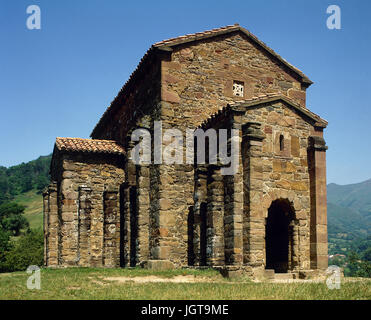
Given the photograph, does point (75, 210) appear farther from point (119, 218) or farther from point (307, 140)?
point (307, 140)

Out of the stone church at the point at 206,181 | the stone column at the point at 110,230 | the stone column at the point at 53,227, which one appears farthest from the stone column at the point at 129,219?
the stone column at the point at 53,227

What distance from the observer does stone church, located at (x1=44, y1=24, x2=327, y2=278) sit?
16.2 m

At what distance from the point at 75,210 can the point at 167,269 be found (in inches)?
232

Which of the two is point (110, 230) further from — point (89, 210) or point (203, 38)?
point (203, 38)

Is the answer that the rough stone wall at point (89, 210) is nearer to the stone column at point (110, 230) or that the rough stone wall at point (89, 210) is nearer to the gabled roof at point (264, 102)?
the stone column at point (110, 230)

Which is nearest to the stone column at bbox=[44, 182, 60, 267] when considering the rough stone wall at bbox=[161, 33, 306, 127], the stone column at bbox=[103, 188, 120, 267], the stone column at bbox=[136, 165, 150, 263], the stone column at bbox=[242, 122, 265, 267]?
the stone column at bbox=[103, 188, 120, 267]

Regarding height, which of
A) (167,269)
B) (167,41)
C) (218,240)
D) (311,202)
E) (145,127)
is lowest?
(167,269)

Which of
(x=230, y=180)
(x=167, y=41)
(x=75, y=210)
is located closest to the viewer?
(x=230, y=180)

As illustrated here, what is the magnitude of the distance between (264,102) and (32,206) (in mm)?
96264

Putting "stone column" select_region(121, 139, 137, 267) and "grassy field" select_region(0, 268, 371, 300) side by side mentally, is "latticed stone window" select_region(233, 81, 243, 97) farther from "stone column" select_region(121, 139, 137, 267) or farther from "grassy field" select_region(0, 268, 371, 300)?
"grassy field" select_region(0, 268, 371, 300)

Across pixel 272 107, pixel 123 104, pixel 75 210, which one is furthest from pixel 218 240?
pixel 123 104

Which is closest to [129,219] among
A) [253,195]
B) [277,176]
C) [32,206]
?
[253,195]

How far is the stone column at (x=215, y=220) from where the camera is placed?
16234 millimetres

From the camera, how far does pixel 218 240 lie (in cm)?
1628
